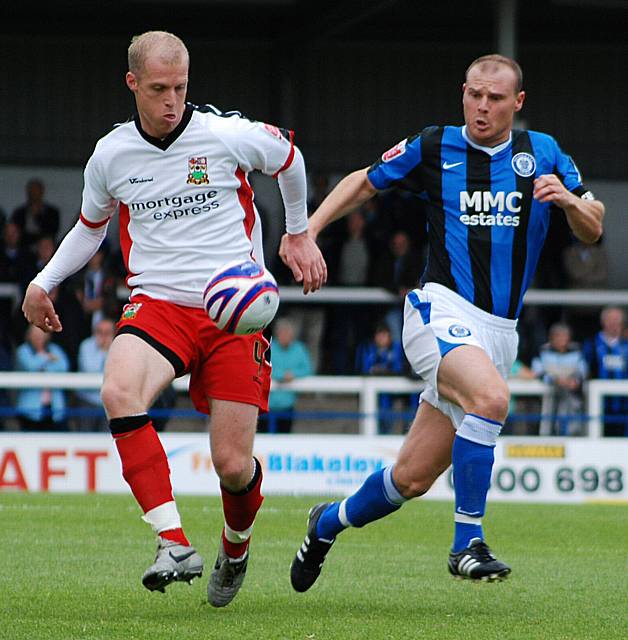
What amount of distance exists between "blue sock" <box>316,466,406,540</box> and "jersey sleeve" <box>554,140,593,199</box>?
1.55 metres

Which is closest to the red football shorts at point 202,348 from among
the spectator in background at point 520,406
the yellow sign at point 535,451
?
A: the yellow sign at point 535,451

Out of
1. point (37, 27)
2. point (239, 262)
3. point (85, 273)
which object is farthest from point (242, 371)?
point (37, 27)

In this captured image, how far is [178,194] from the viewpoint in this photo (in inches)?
244

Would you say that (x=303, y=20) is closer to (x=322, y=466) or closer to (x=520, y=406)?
(x=520, y=406)

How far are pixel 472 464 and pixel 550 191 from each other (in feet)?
4.01

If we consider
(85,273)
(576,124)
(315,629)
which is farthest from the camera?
(576,124)

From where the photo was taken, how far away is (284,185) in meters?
6.51

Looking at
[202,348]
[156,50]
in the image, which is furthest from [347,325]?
[156,50]

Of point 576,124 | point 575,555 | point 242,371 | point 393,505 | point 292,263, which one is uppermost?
point 576,124

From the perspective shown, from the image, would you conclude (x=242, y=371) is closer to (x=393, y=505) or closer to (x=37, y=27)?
(x=393, y=505)

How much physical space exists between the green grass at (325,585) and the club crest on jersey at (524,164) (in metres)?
1.98

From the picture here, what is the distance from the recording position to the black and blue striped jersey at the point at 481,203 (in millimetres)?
6828

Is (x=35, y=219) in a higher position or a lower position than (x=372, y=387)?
higher

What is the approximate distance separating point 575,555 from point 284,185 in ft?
12.4
